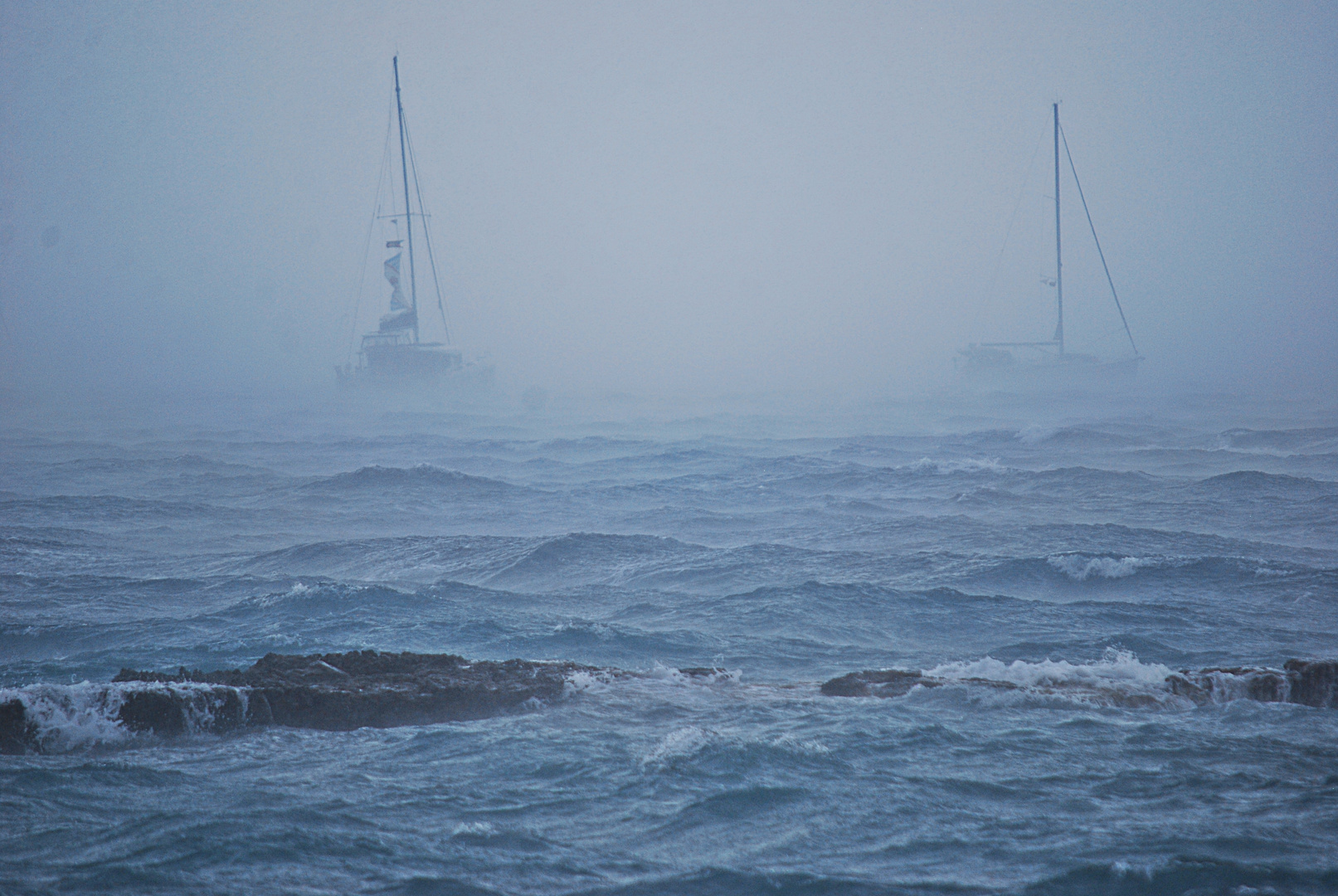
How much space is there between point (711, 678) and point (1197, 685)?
5398mm

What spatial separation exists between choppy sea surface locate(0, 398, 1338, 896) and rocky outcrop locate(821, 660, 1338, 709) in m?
0.17

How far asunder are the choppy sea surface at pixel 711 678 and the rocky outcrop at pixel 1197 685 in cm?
17

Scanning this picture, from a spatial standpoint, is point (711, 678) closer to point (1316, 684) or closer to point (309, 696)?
point (309, 696)

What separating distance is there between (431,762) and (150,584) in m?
11.1

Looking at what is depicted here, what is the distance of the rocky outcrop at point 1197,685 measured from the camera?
9.57 metres

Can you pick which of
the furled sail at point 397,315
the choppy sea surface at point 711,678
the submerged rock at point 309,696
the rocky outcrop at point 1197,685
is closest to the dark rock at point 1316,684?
the rocky outcrop at point 1197,685

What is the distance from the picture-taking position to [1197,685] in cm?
984

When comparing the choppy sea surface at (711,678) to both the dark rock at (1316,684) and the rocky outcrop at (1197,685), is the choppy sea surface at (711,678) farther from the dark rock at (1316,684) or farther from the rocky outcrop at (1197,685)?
the dark rock at (1316,684)

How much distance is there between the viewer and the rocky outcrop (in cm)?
957

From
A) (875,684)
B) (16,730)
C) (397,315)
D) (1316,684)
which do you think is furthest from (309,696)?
(397,315)

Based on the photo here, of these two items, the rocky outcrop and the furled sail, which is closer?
the rocky outcrop

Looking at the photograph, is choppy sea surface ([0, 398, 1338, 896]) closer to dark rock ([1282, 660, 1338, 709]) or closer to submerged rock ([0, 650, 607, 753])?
submerged rock ([0, 650, 607, 753])

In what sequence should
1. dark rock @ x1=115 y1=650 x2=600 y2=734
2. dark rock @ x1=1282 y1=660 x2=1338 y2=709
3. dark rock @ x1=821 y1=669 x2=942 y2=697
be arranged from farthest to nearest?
1. dark rock @ x1=821 y1=669 x2=942 y2=697
2. dark rock @ x1=1282 y1=660 x2=1338 y2=709
3. dark rock @ x1=115 y1=650 x2=600 y2=734

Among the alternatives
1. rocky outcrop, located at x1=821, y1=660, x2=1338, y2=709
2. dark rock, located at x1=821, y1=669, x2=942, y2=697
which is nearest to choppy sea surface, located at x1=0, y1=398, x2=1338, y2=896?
rocky outcrop, located at x1=821, y1=660, x2=1338, y2=709
